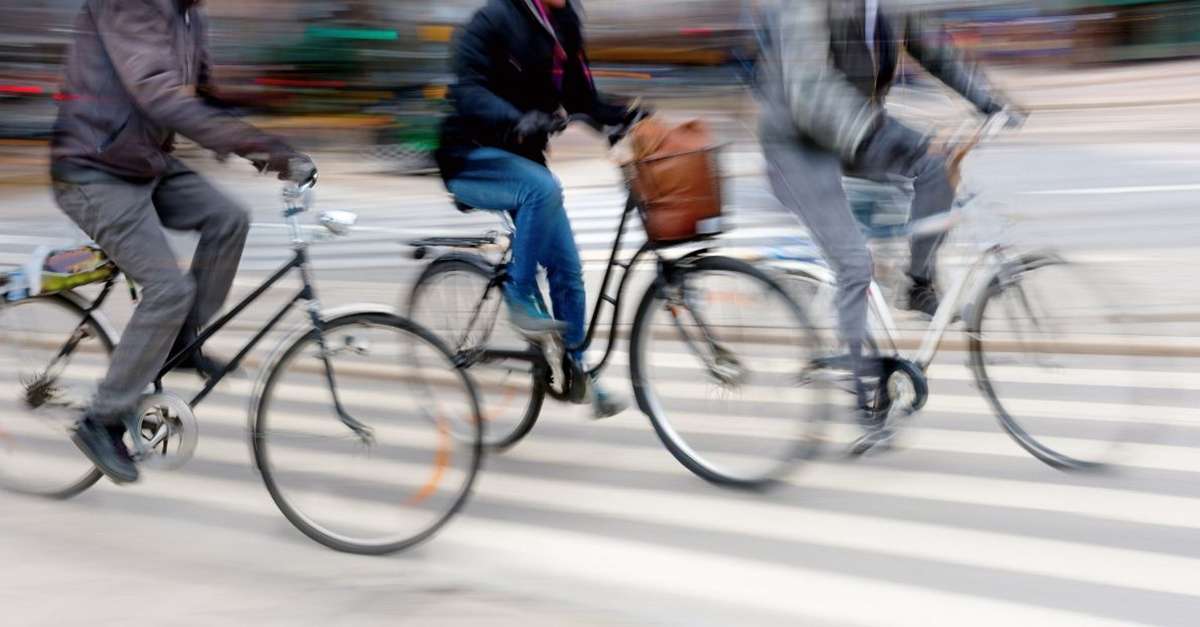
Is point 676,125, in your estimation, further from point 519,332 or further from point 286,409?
point 286,409

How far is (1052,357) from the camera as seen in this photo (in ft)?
13.6

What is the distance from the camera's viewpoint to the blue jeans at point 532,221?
427cm

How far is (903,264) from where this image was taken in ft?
14.0

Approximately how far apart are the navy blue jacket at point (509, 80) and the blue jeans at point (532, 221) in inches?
2.6

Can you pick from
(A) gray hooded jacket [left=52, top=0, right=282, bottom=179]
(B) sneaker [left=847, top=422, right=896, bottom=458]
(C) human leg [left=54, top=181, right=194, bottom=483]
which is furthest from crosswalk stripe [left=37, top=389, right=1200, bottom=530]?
(A) gray hooded jacket [left=52, top=0, right=282, bottom=179]

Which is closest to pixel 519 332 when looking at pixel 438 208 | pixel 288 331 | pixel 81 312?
pixel 288 331

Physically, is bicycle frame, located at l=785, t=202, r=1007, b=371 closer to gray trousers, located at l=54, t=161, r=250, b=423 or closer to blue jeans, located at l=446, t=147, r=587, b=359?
blue jeans, located at l=446, t=147, r=587, b=359

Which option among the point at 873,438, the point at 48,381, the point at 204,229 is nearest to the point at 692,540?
the point at 873,438

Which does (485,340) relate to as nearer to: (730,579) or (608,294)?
(608,294)

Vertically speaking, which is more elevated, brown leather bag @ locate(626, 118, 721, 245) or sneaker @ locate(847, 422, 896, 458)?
brown leather bag @ locate(626, 118, 721, 245)

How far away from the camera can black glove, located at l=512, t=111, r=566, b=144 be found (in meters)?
4.12

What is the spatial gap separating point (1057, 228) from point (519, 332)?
5437 millimetres

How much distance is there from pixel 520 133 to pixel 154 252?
1.17 m

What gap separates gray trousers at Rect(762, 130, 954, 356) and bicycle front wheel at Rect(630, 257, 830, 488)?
0.56 ft
